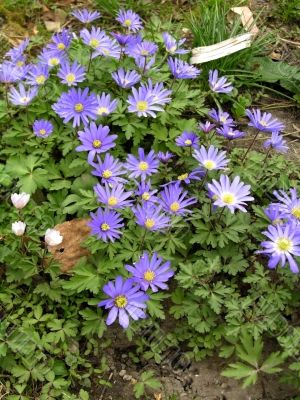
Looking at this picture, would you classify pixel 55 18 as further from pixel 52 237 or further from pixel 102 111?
pixel 52 237

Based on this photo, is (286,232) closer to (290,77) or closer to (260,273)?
(260,273)

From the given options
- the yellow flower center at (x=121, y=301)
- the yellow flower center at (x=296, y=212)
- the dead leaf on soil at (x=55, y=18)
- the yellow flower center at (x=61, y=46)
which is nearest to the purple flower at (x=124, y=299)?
the yellow flower center at (x=121, y=301)

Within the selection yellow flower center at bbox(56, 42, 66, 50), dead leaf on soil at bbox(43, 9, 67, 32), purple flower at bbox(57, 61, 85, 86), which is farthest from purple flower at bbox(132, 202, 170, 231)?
dead leaf on soil at bbox(43, 9, 67, 32)

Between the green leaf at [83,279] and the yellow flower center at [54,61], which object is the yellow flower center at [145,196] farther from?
the yellow flower center at [54,61]

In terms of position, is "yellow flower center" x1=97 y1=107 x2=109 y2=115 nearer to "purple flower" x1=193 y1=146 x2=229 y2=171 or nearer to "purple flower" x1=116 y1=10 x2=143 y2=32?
"purple flower" x1=193 y1=146 x2=229 y2=171

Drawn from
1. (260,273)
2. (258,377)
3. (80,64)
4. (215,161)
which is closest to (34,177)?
(80,64)

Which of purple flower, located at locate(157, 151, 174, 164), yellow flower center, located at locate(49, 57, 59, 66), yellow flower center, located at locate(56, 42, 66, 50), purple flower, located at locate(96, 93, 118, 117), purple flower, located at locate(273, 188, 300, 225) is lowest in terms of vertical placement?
purple flower, located at locate(273, 188, 300, 225)
